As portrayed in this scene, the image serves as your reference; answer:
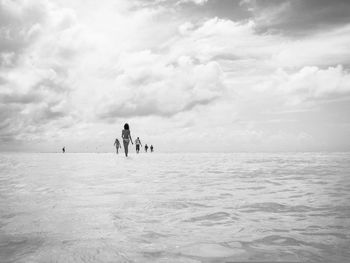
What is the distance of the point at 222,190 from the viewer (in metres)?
6.73

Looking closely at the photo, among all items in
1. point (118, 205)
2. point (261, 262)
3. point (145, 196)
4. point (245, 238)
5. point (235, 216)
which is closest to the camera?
point (261, 262)

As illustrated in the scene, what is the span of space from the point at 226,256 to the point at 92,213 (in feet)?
7.62

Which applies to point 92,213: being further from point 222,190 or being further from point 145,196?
point 222,190

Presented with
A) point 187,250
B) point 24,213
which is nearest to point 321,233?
point 187,250

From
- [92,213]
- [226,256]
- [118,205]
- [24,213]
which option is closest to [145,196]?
[118,205]

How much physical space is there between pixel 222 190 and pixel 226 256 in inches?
165

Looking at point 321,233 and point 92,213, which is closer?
point 321,233

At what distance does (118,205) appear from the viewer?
491 cm

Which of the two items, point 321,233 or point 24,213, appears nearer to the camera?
point 321,233

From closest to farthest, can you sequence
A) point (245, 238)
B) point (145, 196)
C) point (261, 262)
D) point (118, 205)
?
1. point (261, 262)
2. point (245, 238)
3. point (118, 205)
4. point (145, 196)

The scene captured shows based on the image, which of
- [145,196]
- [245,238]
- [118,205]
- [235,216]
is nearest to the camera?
[245,238]

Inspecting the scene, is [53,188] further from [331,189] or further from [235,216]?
[331,189]

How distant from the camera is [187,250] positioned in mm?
2750

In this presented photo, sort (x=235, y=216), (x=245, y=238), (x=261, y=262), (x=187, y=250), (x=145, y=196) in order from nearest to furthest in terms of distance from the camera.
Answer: (x=261, y=262), (x=187, y=250), (x=245, y=238), (x=235, y=216), (x=145, y=196)
